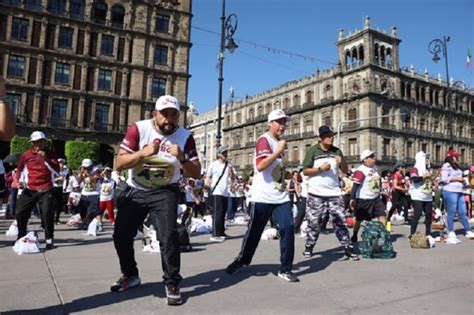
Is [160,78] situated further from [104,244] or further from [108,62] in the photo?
[104,244]

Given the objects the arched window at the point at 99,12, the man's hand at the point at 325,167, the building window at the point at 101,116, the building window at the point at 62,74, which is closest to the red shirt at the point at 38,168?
the man's hand at the point at 325,167

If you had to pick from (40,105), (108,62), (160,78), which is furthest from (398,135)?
(40,105)

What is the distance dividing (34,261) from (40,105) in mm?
34271

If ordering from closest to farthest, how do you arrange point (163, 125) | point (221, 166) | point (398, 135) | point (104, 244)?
1. point (163, 125)
2. point (104, 244)
3. point (221, 166)
4. point (398, 135)

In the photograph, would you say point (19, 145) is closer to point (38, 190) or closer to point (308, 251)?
point (38, 190)

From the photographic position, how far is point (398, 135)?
2156 inches

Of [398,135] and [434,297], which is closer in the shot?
[434,297]

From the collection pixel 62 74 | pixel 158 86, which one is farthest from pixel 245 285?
pixel 62 74

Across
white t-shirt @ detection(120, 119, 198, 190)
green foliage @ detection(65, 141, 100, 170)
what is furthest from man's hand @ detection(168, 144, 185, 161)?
green foliage @ detection(65, 141, 100, 170)

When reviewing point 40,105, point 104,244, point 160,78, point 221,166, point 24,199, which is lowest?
point 104,244

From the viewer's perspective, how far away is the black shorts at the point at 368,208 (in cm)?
700

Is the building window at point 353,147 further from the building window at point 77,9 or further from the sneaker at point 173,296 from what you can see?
the sneaker at point 173,296

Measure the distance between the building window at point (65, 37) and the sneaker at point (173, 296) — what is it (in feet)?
125

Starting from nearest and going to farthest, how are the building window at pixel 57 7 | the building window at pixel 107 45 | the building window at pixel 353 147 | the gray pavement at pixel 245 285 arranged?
the gray pavement at pixel 245 285 → the building window at pixel 57 7 → the building window at pixel 107 45 → the building window at pixel 353 147
